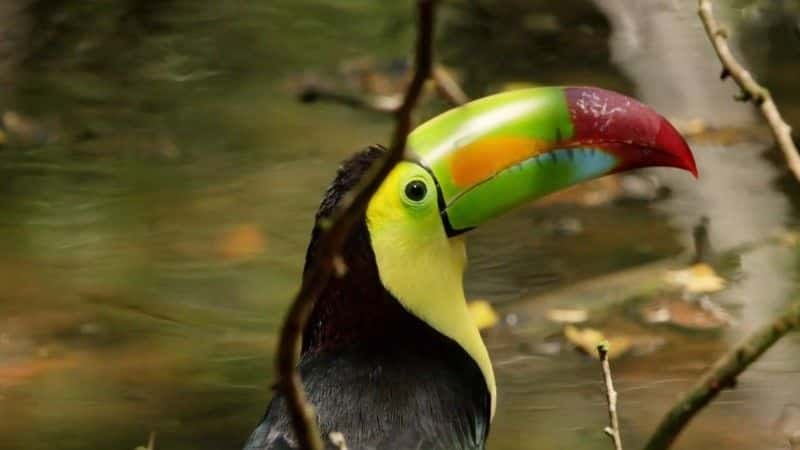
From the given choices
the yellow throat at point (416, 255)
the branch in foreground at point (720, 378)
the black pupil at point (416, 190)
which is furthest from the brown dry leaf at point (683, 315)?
the branch in foreground at point (720, 378)

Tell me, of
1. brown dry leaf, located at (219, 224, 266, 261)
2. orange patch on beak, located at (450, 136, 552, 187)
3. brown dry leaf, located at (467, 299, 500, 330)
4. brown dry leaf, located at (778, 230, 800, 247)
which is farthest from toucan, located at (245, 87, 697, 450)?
brown dry leaf, located at (219, 224, 266, 261)

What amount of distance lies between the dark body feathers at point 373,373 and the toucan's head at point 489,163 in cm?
4

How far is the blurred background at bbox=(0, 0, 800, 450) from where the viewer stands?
395cm

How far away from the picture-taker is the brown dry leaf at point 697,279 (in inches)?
175

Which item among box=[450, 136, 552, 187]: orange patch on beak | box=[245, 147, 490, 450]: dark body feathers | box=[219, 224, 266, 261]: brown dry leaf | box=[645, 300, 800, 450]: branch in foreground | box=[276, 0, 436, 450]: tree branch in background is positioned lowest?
box=[219, 224, 266, 261]: brown dry leaf

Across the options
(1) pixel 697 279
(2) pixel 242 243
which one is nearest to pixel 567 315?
(1) pixel 697 279

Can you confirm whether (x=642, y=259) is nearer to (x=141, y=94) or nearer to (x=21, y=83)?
(x=141, y=94)

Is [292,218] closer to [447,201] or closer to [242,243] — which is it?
[242,243]

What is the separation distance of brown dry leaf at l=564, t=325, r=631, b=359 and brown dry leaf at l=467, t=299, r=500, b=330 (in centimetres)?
22

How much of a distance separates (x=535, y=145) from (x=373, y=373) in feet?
1.64

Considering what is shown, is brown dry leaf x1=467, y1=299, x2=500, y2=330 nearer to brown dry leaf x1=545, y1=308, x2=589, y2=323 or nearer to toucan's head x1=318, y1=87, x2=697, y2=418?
brown dry leaf x1=545, y1=308, x2=589, y2=323

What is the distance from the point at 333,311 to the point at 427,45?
1.79 m

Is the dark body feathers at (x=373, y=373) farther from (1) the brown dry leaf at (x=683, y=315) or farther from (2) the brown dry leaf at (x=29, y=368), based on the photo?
(1) the brown dry leaf at (x=683, y=315)

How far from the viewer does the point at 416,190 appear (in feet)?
9.25
